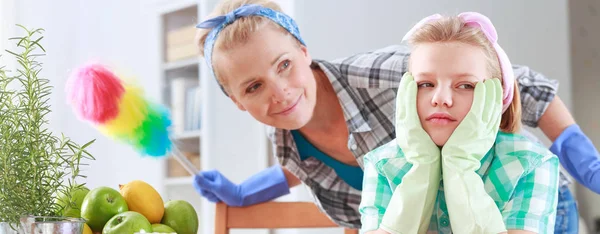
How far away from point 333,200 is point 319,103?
0.24m

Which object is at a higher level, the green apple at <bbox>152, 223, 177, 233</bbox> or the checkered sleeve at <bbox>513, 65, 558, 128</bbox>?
the checkered sleeve at <bbox>513, 65, 558, 128</bbox>

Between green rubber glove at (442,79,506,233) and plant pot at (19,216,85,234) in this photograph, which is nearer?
plant pot at (19,216,85,234)

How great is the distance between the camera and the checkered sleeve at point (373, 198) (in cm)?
88

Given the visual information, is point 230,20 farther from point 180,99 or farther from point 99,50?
point 99,50

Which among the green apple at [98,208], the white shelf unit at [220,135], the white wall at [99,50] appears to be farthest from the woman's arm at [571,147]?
the white wall at [99,50]

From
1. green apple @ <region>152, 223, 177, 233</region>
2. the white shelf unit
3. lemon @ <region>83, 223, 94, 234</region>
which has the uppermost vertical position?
lemon @ <region>83, 223, 94, 234</region>

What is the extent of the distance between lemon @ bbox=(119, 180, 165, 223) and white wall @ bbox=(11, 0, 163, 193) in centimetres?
304

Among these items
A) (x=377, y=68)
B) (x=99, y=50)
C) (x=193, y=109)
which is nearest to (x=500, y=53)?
(x=377, y=68)

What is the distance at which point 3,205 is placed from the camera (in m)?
0.74

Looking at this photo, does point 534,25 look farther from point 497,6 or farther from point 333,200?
point 333,200

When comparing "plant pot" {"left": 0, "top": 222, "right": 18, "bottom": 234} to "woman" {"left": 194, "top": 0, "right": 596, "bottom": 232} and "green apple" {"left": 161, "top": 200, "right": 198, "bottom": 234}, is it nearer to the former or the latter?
"green apple" {"left": 161, "top": 200, "right": 198, "bottom": 234}

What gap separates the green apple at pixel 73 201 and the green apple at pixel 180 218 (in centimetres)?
11

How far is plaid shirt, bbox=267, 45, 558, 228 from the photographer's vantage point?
4.64 ft

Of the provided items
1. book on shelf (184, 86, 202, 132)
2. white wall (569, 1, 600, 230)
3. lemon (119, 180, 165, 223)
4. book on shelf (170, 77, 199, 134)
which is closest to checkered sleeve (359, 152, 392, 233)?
lemon (119, 180, 165, 223)
